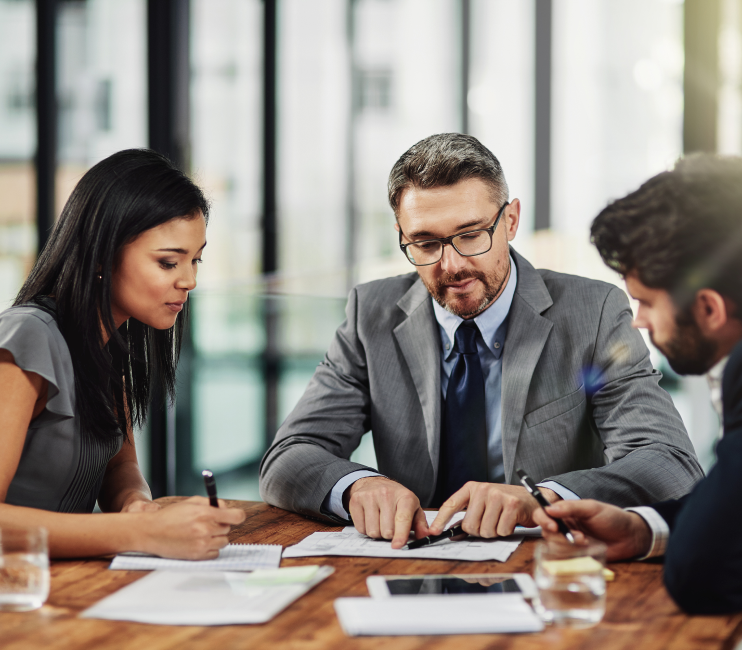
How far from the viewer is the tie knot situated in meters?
2.07

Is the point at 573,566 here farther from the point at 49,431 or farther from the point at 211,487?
the point at 49,431

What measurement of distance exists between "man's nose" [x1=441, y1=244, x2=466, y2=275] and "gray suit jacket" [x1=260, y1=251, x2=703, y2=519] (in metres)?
0.18

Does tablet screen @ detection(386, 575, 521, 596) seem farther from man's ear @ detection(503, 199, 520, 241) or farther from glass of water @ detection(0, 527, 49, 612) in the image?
man's ear @ detection(503, 199, 520, 241)

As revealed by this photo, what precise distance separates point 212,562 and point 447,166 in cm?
110

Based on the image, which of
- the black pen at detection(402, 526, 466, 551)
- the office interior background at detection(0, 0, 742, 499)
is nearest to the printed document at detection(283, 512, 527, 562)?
the black pen at detection(402, 526, 466, 551)

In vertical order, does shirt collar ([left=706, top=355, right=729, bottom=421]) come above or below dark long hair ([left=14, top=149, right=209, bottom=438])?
below

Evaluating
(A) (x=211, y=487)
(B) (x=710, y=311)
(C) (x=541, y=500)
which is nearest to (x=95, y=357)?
(A) (x=211, y=487)

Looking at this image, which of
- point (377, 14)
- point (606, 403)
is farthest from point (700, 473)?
point (377, 14)

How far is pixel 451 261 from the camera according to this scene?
6.56 ft

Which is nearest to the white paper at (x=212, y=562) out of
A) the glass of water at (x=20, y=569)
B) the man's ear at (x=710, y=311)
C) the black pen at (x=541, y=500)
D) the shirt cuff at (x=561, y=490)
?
the glass of water at (x=20, y=569)

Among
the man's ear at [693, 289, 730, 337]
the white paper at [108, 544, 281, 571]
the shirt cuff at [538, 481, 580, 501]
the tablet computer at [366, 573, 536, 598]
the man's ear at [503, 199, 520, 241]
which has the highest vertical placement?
the man's ear at [503, 199, 520, 241]

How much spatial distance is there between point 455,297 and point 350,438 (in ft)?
1.49

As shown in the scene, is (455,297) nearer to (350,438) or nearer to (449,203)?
(449,203)

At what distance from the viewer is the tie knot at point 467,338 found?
6.81ft
